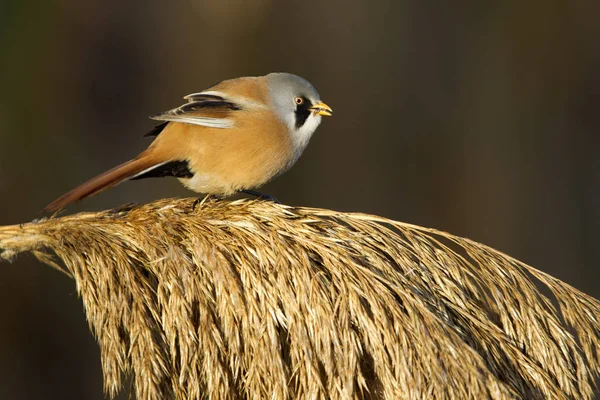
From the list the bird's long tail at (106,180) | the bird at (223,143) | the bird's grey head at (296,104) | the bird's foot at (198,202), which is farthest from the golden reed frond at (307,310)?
the bird's grey head at (296,104)

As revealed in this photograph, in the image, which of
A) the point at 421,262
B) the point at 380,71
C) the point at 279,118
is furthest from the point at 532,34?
the point at 421,262

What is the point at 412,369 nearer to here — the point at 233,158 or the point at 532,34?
the point at 233,158

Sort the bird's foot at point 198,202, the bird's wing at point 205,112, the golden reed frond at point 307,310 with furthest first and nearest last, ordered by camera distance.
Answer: the bird's wing at point 205,112
the bird's foot at point 198,202
the golden reed frond at point 307,310

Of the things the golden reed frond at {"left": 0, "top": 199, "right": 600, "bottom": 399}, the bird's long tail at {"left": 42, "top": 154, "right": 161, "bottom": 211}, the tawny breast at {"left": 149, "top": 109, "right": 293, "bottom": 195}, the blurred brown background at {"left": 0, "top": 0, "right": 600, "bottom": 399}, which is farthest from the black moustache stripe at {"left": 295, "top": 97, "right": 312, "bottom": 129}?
the blurred brown background at {"left": 0, "top": 0, "right": 600, "bottom": 399}

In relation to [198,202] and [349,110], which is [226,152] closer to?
[198,202]

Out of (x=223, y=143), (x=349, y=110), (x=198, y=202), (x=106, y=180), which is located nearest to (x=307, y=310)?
(x=198, y=202)

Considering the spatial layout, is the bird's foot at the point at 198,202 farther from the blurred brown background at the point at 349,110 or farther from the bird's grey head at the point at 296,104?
the blurred brown background at the point at 349,110

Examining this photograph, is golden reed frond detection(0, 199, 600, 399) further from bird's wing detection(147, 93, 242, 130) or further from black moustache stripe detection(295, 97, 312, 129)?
black moustache stripe detection(295, 97, 312, 129)

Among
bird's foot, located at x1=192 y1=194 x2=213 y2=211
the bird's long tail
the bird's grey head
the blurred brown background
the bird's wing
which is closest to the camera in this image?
bird's foot, located at x1=192 y1=194 x2=213 y2=211

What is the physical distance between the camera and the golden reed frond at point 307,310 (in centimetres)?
174

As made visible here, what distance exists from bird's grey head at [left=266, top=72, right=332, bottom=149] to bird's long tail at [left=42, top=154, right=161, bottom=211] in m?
0.52

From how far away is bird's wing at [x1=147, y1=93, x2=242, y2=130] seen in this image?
8.91 feet

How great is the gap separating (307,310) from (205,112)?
118 centimetres

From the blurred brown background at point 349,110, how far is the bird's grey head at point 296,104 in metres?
2.36
